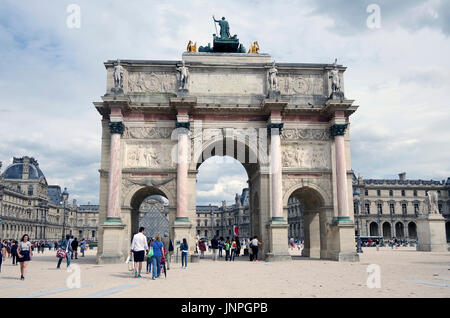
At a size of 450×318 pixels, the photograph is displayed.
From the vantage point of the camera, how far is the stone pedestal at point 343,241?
2403 cm

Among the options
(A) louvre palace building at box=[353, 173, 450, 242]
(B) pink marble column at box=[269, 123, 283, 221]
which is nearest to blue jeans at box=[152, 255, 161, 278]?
(B) pink marble column at box=[269, 123, 283, 221]

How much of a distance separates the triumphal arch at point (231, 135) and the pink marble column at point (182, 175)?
0.20ft

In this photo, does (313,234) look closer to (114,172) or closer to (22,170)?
(114,172)

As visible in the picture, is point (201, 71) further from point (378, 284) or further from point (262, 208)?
point (378, 284)

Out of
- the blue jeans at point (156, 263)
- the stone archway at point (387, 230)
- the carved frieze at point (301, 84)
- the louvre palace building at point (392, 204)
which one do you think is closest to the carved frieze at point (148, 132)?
the carved frieze at point (301, 84)

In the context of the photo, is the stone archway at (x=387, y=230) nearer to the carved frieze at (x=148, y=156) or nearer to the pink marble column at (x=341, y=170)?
the pink marble column at (x=341, y=170)

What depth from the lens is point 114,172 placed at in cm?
2433

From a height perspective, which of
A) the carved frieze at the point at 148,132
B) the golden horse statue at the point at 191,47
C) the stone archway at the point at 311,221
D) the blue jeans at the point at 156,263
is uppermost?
the golden horse statue at the point at 191,47

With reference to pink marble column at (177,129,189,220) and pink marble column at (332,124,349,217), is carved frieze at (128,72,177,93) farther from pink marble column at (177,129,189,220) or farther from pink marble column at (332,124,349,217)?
pink marble column at (332,124,349,217)

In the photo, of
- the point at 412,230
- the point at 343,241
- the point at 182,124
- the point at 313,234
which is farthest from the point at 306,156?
the point at 412,230

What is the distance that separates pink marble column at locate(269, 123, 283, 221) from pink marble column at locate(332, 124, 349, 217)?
370 centimetres

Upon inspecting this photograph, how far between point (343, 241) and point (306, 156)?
591 centimetres

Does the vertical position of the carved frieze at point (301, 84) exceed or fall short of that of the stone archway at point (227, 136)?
it exceeds it
